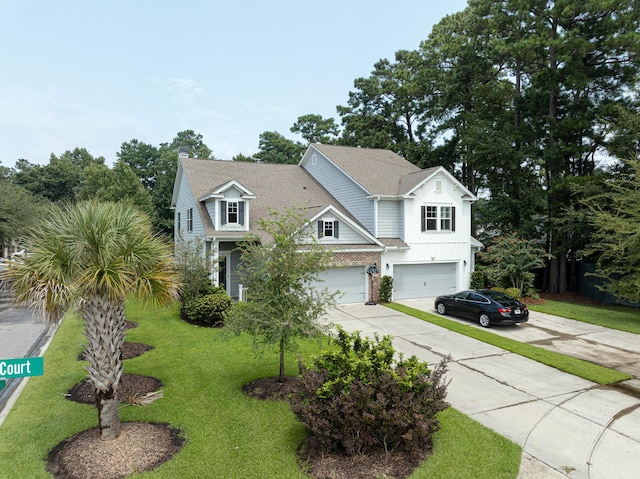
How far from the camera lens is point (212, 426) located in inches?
285

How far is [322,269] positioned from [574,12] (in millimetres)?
23095

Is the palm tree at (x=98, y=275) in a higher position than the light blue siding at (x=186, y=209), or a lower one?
lower

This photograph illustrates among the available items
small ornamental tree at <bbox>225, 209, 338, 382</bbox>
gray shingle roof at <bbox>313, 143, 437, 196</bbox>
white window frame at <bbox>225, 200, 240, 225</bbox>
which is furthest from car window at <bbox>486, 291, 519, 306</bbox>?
white window frame at <bbox>225, 200, 240, 225</bbox>

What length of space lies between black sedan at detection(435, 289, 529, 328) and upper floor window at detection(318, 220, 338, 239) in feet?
21.8

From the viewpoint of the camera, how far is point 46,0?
14289 mm

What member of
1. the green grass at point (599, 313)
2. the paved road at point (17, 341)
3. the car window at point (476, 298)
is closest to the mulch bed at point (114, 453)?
the paved road at point (17, 341)

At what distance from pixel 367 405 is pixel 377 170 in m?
20.4

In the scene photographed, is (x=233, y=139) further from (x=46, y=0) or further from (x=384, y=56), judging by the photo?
(x=46, y=0)

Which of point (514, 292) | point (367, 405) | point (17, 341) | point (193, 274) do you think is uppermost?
point (193, 274)

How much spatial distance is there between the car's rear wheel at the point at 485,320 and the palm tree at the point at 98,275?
13.1 metres

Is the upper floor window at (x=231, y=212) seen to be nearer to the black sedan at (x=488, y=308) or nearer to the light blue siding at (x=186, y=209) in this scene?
the light blue siding at (x=186, y=209)

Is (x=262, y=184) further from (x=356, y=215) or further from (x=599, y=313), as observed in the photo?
(x=599, y=313)

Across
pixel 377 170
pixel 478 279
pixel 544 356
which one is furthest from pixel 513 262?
pixel 544 356

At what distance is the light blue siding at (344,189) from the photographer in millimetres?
22500
